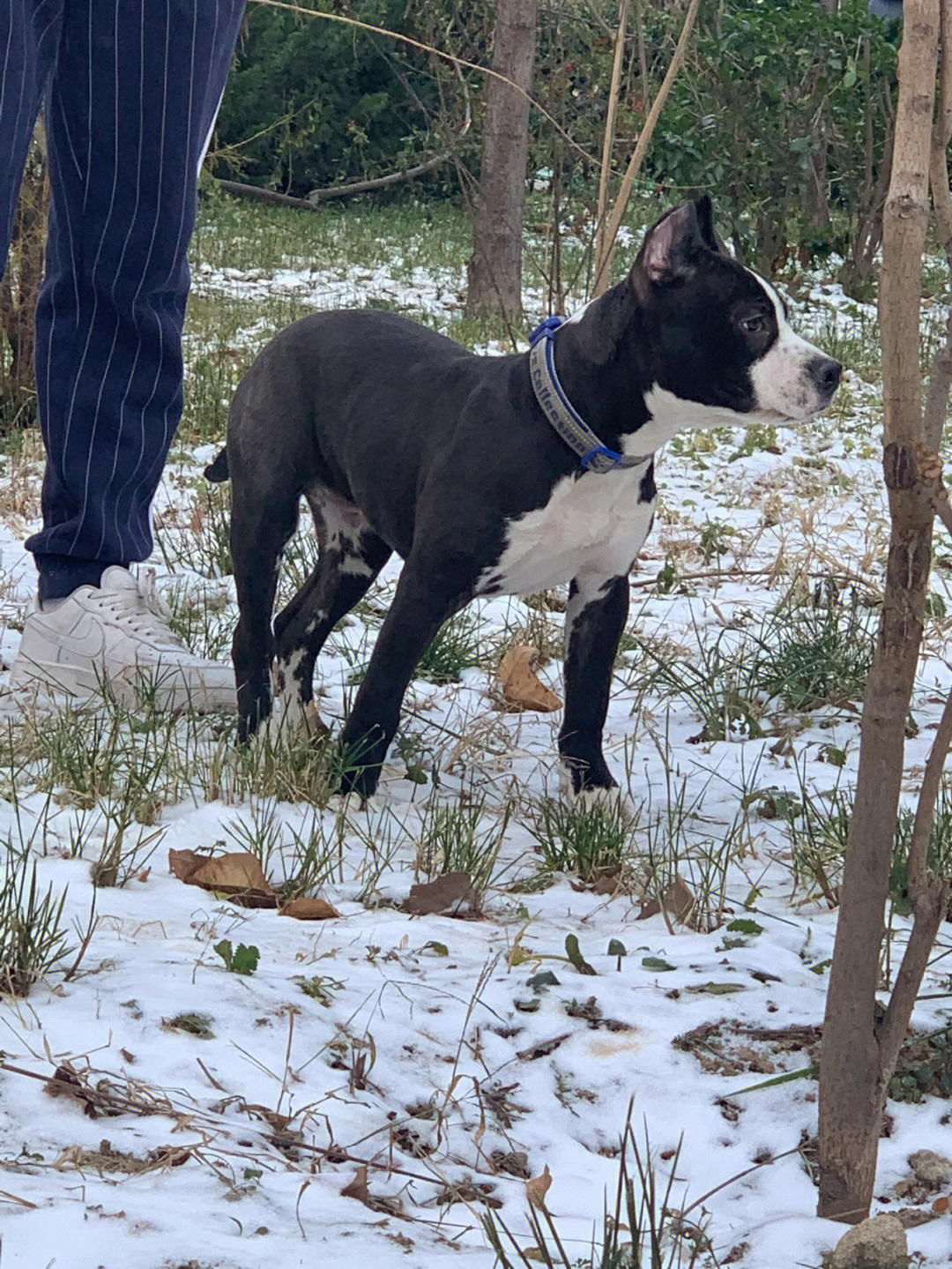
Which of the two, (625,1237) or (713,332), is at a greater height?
(713,332)

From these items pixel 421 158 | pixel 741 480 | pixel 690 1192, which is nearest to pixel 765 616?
pixel 741 480

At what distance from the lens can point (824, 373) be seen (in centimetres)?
287

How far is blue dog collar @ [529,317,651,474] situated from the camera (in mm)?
2916

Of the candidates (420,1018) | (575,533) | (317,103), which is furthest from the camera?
(317,103)

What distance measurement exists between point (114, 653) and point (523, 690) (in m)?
1.00

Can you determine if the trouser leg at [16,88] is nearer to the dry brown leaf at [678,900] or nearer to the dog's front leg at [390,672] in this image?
the dog's front leg at [390,672]

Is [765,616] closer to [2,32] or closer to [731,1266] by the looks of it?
[2,32]

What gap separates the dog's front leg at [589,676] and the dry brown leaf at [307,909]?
36.8 inches

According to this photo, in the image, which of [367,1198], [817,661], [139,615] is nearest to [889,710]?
[367,1198]

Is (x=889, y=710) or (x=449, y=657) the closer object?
(x=889, y=710)

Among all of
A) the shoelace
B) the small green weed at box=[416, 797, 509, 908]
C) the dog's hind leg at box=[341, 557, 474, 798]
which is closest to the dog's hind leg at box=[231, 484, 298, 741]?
the shoelace

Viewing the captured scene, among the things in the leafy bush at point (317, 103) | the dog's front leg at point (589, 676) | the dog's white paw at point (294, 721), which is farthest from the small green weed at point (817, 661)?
the leafy bush at point (317, 103)

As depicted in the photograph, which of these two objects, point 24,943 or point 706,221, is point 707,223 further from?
point 24,943

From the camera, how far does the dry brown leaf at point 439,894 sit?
2521mm
